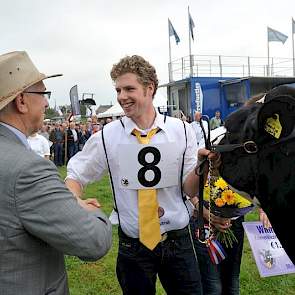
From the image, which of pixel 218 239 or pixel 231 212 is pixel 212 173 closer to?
pixel 231 212

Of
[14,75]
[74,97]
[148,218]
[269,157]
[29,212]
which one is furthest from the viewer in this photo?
[74,97]

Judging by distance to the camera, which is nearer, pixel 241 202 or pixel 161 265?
pixel 161 265

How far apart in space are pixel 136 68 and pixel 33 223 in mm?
1355

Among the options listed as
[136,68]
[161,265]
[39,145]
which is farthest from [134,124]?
[39,145]

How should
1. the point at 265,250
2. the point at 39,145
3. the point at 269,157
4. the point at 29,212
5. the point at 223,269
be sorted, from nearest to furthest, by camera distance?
the point at 29,212 < the point at 269,157 < the point at 265,250 < the point at 223,269 < the point at 39,145

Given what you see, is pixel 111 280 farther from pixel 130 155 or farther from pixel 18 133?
pixel 18 133

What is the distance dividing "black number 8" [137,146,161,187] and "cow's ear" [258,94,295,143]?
806 mm

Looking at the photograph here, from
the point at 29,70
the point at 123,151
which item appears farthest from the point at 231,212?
the point at 29,70

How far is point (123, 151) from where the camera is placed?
2604mm

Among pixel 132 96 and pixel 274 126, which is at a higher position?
pixel 132 96

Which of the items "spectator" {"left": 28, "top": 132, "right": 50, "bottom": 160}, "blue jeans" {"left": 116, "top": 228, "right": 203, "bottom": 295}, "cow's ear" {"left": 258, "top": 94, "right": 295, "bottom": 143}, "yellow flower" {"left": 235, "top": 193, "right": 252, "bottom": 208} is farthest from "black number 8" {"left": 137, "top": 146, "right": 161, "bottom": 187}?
"spectator" {"left": 28, "top": 132, "right": 50, "bottom": 160}

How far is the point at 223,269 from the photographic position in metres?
3.59

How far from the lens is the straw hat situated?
1646 millimetres

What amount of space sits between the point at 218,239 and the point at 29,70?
2.19 meters
